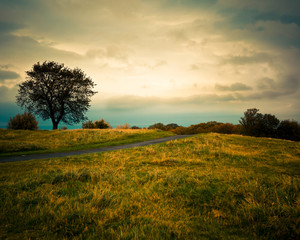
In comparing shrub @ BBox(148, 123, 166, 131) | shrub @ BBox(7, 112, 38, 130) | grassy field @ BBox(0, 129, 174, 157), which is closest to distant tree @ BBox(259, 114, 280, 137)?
shrub @ BBox(148, 123, 166, 131)

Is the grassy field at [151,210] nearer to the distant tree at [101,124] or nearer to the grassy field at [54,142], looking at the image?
the grassy field at [54,142]

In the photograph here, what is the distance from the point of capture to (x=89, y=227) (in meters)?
3.29

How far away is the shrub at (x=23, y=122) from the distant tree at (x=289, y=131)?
5906 centimetres

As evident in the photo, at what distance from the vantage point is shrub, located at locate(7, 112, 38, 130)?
107 ft

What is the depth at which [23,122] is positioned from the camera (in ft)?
109

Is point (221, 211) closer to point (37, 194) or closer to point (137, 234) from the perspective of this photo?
point (137, 234)

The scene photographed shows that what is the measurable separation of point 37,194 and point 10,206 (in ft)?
2.18

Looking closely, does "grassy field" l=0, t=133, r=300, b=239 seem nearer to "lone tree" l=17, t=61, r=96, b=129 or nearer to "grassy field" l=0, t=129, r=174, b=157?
"grassy field" l=0, t=129, r=174, b=157

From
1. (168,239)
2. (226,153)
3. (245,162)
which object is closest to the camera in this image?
(168,239)

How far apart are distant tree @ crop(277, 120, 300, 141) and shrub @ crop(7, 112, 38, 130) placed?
5906cm

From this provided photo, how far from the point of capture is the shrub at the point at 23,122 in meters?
32.8

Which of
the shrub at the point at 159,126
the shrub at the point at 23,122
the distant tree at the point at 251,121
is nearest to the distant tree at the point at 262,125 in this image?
the distant tree at the point at 251,121

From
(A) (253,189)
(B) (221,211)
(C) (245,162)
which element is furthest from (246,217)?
(C) (245,162)

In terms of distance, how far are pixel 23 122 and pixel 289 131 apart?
6268cm
